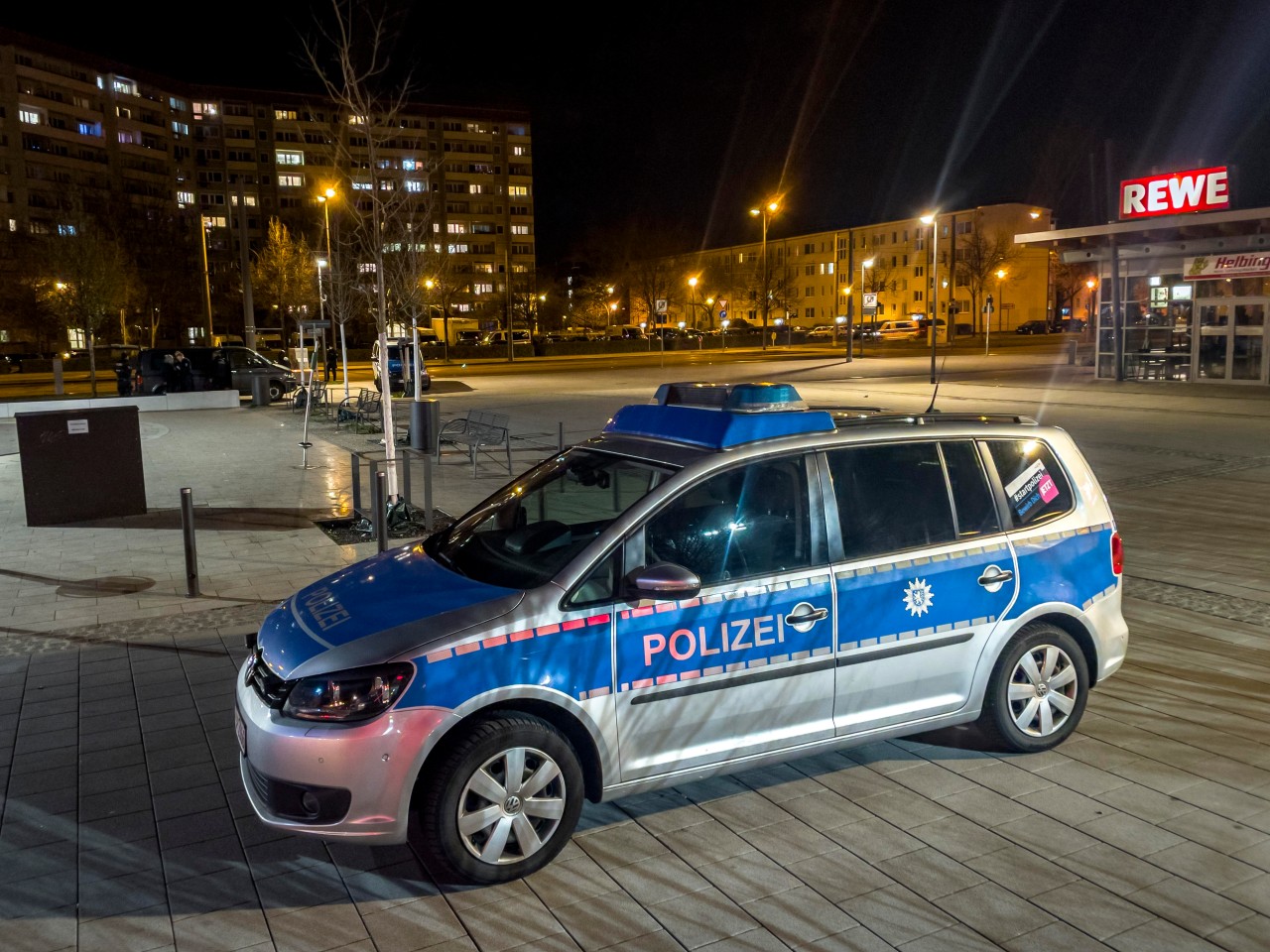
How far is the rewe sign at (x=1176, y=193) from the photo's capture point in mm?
26828

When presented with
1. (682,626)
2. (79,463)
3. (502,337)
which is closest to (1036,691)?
(682,626)

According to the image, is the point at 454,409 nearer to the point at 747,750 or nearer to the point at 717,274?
the point at 747,750

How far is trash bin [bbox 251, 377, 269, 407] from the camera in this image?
28047mm

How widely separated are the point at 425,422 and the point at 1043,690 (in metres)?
11.0

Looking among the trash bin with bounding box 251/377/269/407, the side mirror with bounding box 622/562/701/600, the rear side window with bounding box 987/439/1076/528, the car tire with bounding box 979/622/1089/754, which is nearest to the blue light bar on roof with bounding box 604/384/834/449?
the side mirror with bounding box 622/562/701/600

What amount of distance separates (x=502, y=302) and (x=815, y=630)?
79584mm

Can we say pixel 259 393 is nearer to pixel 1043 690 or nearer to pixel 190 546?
pixel 190 546

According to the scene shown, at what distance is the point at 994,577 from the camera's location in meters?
4.62

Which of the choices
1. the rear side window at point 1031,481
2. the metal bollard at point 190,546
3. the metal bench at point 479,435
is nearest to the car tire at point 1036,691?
the rear side window at point 1031,481

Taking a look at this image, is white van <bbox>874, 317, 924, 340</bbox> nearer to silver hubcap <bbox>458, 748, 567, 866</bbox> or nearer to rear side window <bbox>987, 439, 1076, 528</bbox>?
rear side window <bbox>987, 439, 1076, 528</bbox>

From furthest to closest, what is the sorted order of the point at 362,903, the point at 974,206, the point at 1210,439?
the point at 974,206 → the point at 1210,439 → the point at 362,903

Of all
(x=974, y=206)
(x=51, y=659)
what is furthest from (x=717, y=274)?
(x=51, y=659)

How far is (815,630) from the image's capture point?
421 centimetres

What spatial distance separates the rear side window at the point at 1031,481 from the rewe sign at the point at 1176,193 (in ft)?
88.0
